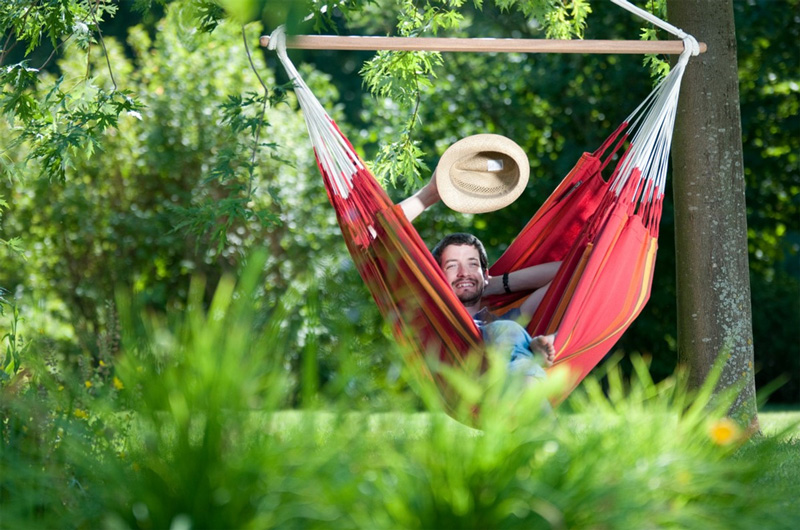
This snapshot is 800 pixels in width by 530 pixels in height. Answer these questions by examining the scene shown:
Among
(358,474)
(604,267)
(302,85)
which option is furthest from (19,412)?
(604,267)

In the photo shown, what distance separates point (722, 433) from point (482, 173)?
1854 mm

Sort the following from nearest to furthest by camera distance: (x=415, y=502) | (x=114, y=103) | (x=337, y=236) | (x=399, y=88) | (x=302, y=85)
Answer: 1. (x=415, y=502)
2. (x=302, y=85)
3. (x=114, y=103)
4. (x=399, y=88)
5. (x=337, y=236)

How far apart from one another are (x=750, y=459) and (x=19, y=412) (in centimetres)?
131

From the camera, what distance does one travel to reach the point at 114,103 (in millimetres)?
2725

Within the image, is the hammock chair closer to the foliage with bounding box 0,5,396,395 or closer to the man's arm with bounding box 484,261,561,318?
the man's arm with bounding box 484,261,561,318

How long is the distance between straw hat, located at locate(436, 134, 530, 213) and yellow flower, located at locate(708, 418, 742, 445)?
5.40 ft

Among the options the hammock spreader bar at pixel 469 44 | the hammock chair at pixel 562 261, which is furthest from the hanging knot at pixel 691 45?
the hammock spreader bar at pixel 469 44

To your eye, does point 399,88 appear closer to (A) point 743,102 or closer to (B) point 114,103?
(B) point 114,103

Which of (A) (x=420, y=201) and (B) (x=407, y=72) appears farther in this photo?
(B) (x=407, y=72)

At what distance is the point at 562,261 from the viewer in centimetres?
295

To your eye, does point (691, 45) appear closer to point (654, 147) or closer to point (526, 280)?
point (654, 147)

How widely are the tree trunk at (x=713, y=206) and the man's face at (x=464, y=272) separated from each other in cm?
85

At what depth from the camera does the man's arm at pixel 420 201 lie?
2.90 metres

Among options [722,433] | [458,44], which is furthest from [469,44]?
[722,433]
